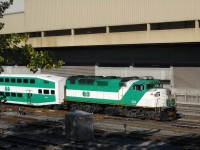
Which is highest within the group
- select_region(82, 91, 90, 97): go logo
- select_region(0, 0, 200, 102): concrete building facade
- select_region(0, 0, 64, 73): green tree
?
select_region(0, 0, 200, 102): concrete building facade

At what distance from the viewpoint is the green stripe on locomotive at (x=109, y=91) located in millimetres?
27516

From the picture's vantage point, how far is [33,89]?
3428cm

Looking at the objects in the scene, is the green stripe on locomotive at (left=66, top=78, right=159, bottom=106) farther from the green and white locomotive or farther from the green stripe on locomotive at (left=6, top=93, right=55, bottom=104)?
the green stripe on locomotive at (left=6, top=93, right=55, bottom=104)

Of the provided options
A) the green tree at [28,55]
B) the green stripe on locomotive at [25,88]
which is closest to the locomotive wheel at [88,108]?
the green stripe on locomotive at [25,88]

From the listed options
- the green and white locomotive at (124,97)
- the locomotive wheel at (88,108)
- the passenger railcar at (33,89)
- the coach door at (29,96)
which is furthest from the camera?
the coach door at (29,96)

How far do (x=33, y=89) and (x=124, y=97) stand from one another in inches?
390

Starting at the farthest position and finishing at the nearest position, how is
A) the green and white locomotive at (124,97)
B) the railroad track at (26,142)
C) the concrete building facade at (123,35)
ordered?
1. the concrete building facade at (123,35)
2. the green and white locomotive at (124,97)
3. the railroad track at (26,142)

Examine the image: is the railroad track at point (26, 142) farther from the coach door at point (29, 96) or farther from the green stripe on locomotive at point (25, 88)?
the coach door at point (29, 96)

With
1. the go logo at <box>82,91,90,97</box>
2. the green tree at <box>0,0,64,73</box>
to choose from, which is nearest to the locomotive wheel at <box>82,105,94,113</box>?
the go logo at <box>82,91,90,97</box>

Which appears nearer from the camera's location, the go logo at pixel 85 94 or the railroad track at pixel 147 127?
the railroad track at pixel 147 127

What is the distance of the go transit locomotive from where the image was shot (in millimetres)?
27078

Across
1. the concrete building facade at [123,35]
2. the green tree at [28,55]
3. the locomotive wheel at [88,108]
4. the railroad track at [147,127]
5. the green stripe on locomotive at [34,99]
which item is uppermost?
the concrete building facade at [123,35]

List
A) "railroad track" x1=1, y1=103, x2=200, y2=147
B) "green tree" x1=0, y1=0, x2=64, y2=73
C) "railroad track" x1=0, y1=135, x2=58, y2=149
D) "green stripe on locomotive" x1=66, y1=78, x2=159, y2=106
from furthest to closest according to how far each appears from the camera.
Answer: "green stripe on locomotive" x1=66, y1=78, x2=159, y2=106 → "railroad track" x1=1, y1=103, x2=200, y2=147 → "railroad track" x1=0, y1=135, x2=58, y2=149 → "green tree" x1=0, y1=0, x2=64, y2=73

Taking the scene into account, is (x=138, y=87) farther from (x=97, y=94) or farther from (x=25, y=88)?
(x=25, y=88)
